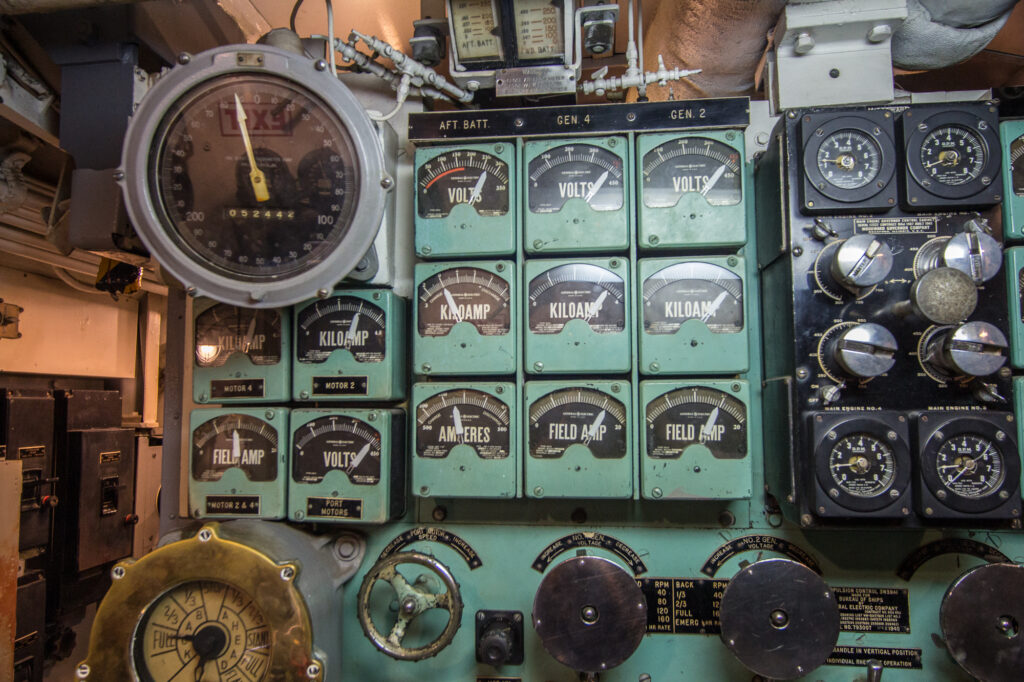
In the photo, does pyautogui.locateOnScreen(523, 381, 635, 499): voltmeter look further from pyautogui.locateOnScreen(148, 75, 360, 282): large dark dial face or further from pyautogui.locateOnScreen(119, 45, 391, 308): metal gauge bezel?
pyautogui.locateOnScreen(148, 75, 360, 282): large dark dial face

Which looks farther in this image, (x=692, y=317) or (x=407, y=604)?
(x=692, y=317)

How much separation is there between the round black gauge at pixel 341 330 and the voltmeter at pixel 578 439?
0.52 m

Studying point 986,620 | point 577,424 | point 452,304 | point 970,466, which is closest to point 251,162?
point 452,304

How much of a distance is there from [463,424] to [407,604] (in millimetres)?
543

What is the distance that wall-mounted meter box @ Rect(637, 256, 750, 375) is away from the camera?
1.81m

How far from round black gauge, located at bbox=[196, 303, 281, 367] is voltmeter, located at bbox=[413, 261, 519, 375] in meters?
0.47

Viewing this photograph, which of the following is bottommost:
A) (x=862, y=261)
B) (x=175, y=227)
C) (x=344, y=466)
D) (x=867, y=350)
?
(x=344, y=466)

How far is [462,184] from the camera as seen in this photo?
6.36 feet

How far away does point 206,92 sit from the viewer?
5.70 ft

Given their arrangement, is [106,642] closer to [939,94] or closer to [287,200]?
[287,200]

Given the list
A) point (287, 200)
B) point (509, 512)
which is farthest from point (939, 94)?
point (287, 200)

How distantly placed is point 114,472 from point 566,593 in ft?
12.7

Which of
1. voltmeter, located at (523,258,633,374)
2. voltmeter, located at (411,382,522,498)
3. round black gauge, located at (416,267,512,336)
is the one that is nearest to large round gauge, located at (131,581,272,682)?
voltmeter, located at (411,382,522,498)

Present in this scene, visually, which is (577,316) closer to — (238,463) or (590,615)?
(590,615)
